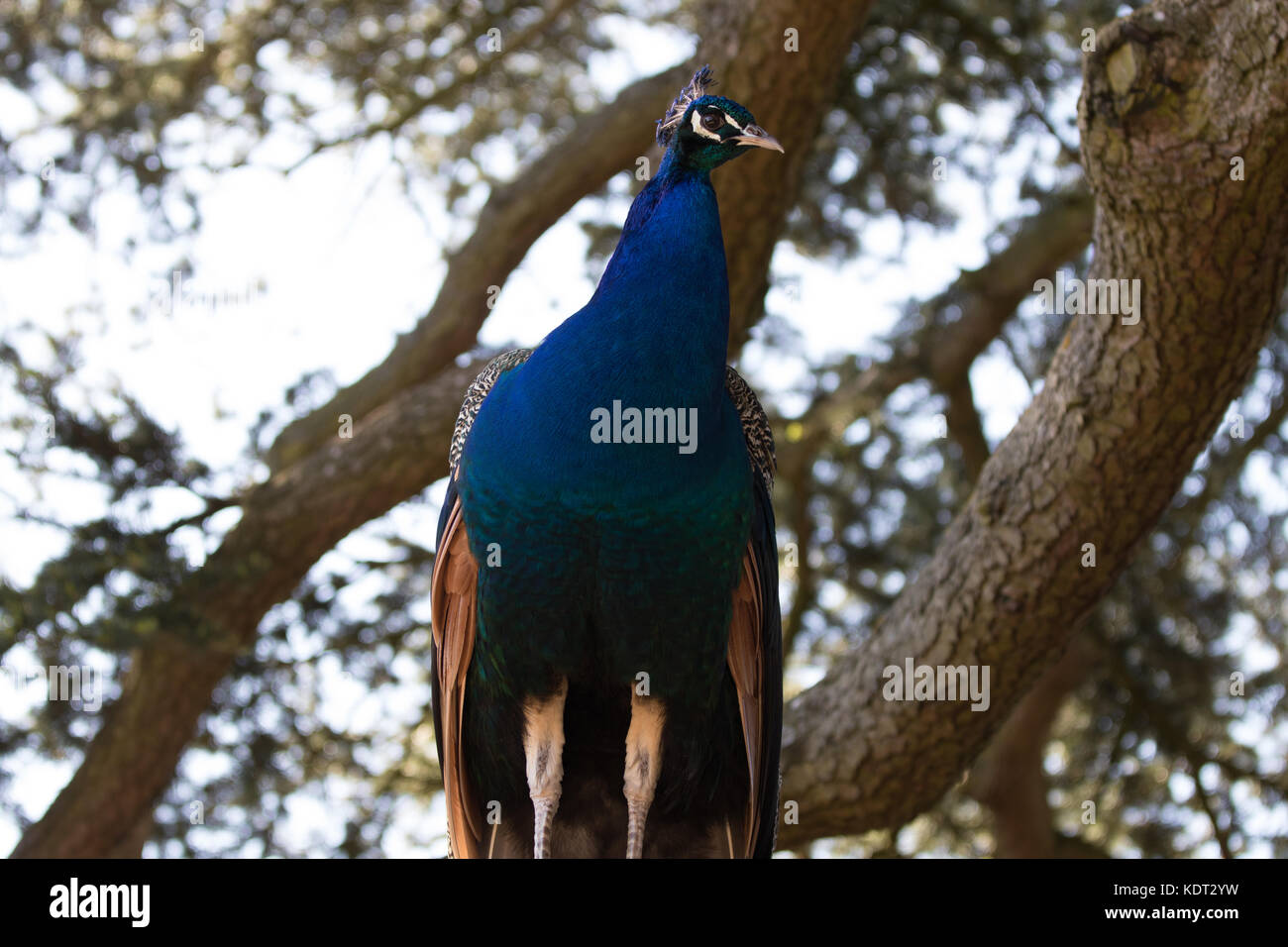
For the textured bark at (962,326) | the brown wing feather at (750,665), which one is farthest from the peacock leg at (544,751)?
the textured bark at (962,326)

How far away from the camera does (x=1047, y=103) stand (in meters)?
7.34

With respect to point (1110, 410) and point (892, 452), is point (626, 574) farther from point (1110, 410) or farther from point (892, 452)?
point (892, 452)

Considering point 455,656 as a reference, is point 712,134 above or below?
above

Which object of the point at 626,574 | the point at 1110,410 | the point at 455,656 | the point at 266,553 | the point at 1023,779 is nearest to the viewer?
the point at 626,574

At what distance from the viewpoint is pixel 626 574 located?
152 inches

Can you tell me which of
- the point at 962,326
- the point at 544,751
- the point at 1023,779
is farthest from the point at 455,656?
the point at 1023,779

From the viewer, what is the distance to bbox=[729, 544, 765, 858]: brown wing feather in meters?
4.28

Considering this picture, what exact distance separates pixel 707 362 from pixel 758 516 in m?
0.63

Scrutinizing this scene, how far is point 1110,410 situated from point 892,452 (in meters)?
3.59

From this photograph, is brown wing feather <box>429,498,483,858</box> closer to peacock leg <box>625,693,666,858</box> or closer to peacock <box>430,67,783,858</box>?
peacock <box>430,67,783,858</box>
